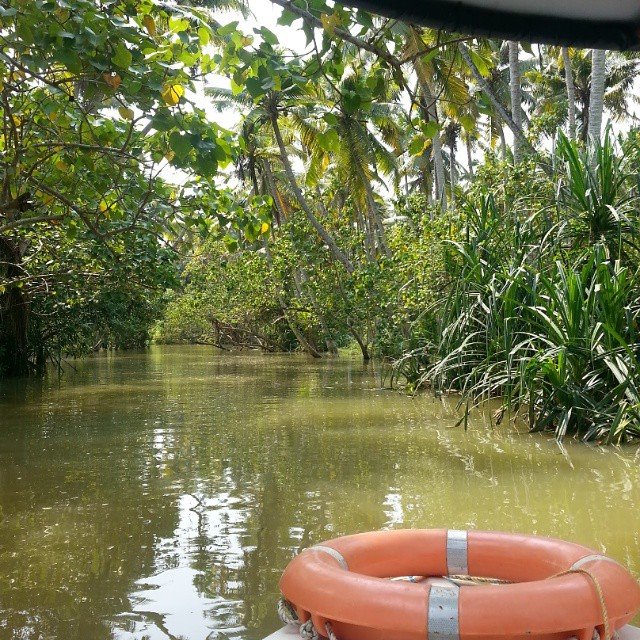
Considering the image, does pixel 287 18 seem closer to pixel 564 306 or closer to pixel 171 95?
pixel 171 95

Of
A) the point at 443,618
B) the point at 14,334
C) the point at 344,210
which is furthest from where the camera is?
the point at 344,210

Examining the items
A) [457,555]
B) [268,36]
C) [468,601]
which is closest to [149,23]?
[268,36]

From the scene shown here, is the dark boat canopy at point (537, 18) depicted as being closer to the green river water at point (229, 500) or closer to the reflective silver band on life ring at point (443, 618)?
the reflective silver band on life ring at point (443, 618)

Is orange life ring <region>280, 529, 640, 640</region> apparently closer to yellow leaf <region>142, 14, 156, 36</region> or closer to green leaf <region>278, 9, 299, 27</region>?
green leaf <region>278, 9, 299, 27</region>

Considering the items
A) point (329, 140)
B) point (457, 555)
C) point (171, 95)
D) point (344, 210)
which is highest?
point (344, 210)

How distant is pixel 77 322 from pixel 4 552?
13799 mm

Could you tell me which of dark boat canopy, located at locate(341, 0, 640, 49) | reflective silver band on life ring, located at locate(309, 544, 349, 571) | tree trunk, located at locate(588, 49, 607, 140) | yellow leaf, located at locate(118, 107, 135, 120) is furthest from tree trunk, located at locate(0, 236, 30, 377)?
dark boat canopy, located at locate(341, 0, 640, 49)

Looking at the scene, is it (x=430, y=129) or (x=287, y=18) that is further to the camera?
(x=430, y=129)

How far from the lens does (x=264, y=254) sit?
23.7 m

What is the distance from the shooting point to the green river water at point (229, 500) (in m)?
3.17

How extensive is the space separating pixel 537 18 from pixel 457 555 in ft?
5.95

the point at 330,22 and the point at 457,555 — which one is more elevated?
the point at 330,22

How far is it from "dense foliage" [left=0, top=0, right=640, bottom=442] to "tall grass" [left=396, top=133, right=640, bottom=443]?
0.9 inches

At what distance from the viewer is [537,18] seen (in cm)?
202
